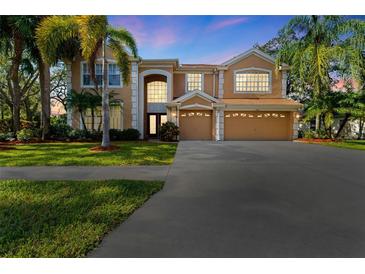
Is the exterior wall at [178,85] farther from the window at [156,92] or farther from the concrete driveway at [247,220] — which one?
the concrete driveway at [247,220]

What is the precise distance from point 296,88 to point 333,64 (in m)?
5.22

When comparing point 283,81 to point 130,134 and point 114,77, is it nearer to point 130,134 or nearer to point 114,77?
point 130,134

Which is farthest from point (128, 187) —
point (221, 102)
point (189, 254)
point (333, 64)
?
point (333, 64)

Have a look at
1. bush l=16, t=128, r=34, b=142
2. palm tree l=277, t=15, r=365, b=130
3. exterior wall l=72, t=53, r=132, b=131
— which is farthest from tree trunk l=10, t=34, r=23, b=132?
palm tree l=277, t=15, r=365, b=130

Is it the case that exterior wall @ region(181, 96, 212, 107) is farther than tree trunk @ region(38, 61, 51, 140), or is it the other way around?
exterior wall @ region(181, 96, 212, 107)

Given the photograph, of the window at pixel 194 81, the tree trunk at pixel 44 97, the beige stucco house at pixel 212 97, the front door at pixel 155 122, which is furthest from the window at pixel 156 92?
the tree trunk at pixel 44 97

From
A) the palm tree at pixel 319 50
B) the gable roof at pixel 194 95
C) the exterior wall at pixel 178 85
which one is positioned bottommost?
the gable roof at pixel 194 95

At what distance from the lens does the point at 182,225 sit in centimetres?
314

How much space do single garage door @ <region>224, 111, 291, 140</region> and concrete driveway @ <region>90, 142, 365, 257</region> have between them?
11.3 metres

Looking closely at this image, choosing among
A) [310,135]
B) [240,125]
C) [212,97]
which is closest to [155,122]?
[212,97]

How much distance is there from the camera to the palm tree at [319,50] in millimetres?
13836

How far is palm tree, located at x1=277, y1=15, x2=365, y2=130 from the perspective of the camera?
13836mm

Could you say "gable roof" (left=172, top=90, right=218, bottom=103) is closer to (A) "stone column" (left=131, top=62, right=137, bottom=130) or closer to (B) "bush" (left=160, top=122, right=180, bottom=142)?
(B) "bush" (left=160, top=122, right=180, bottom=142)
